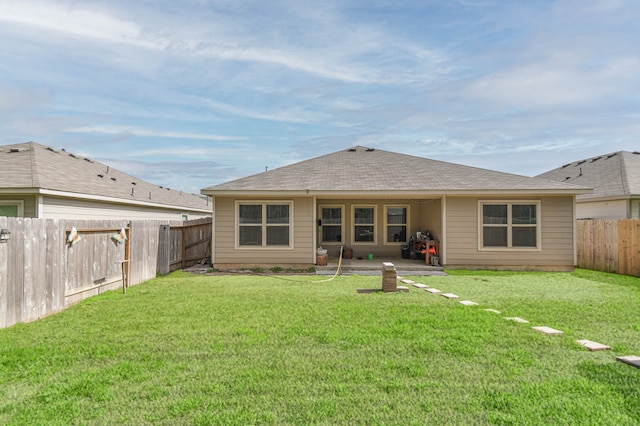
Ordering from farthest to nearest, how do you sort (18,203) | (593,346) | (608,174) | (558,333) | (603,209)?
(608,174), (603,209), (18,203), (558,333), (593,346)

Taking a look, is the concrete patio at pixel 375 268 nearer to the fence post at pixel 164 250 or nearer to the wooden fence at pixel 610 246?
the fence post at pixel 164 250

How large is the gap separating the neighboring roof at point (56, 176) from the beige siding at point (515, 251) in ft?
38.6

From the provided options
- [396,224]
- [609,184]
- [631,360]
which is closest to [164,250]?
[396,224]

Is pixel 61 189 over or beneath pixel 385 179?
beneath

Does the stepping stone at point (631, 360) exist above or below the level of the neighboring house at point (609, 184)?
below

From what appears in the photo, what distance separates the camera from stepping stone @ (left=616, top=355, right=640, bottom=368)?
3.73m

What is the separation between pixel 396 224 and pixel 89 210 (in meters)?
10.8

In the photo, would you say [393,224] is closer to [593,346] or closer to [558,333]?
[558,333]

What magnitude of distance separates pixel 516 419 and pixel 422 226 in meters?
11.5

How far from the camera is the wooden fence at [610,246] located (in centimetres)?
1044

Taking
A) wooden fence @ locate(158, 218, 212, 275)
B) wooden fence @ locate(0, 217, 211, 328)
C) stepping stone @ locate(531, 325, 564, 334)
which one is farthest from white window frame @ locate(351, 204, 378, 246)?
stepping stone @ locate(531, 325, 564, 334)

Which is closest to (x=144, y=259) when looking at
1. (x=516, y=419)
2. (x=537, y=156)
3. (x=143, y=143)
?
(x=516, y=419)

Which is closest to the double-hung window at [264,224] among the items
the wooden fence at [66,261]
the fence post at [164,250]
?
the fence post at [164,250]

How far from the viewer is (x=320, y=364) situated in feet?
12.2
